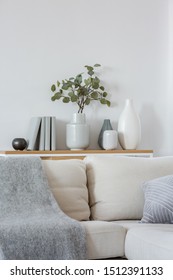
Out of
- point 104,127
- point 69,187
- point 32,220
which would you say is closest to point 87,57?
point 104,127

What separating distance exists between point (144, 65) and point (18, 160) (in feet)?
8.53

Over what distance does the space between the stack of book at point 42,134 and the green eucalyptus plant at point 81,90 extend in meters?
0.25

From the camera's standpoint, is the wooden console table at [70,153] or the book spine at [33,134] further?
the book spine at [33,134]

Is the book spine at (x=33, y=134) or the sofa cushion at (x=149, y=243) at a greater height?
the book spine at (x=33, y=134)

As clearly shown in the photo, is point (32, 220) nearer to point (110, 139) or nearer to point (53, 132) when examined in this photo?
point (53, 132)

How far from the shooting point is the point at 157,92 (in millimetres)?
5191

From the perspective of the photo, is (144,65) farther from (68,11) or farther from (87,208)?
(87,208)

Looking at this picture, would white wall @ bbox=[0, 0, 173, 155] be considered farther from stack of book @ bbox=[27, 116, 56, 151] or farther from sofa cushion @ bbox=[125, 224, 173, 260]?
sofa cushion @ bbox=[125, 224, 173, 260]

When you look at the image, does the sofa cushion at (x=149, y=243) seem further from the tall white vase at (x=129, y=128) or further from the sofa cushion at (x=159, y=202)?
the tall white vase at (x=129, y=128)

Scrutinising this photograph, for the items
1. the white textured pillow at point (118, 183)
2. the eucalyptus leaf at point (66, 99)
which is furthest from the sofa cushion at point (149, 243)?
the eucalyptus leaf at point (66, 99)

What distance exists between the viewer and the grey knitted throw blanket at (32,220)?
233 cm

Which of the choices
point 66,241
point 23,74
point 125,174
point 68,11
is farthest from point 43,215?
point 68,11

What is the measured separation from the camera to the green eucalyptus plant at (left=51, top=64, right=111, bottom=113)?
Answer: 4.74 metres

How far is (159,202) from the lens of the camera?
9.37 ft
